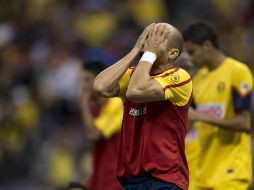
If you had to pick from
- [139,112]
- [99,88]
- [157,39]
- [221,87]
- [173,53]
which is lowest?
[221,87]

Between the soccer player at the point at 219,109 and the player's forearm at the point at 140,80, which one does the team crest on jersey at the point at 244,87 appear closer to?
the soccer player at the point at 219,109

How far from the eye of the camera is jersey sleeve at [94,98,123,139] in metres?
10.4

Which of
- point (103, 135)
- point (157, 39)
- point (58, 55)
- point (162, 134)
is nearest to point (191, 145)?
point (103, 135)

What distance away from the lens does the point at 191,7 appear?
20.8m

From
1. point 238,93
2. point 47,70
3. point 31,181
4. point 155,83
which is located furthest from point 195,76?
point 47,70

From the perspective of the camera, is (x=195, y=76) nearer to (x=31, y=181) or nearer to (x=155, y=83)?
(x=155, y=83)

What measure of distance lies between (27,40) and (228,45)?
3746mm

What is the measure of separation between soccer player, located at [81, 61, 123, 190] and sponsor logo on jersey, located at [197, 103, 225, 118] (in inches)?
33.3

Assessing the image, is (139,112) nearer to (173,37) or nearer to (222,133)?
(173,37)

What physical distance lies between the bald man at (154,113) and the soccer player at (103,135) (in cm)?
223

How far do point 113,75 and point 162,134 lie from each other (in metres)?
0.59

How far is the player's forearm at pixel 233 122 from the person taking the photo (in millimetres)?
Result: 9703

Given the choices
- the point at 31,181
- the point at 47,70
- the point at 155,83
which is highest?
the point at 155,83

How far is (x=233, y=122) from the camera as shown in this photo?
9828 millimetres
